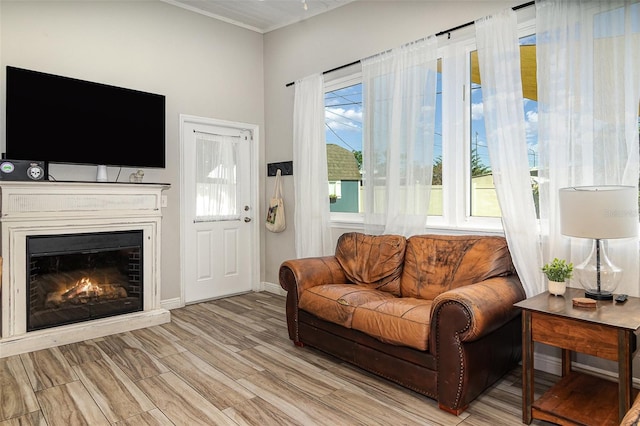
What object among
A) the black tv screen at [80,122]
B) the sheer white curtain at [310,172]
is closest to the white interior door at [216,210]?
the black tv screen at [80,122]

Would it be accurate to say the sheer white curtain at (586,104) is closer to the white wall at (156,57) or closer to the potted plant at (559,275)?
the potted plant at (559,275)

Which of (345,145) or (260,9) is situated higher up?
(260,9)

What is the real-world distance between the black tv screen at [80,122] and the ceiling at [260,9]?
127 centimetres

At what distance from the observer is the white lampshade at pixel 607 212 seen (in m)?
2.00

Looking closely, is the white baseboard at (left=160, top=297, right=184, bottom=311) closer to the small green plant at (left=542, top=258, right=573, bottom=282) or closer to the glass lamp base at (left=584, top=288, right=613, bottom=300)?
the small green plant at (left=542, top=258, right=573, bottom=282)

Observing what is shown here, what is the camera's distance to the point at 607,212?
78.6 inches

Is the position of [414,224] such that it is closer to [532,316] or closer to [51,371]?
[532,316]

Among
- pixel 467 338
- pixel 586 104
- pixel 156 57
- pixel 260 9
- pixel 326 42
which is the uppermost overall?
pixel 260 9

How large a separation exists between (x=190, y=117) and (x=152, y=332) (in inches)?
89.5

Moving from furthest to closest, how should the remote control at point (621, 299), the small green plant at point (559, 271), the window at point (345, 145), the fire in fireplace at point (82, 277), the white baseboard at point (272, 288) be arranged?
the white baseboard at point (272, 288) < the window at point (345, 145) < the fire in fireplace at point (82, 277) < the small green plant at point (559, 271) < the remote control at point (621, 299)

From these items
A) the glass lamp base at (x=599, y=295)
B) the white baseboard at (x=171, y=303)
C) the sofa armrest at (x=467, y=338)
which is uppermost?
the glass lamp base at (x=599, y=295)

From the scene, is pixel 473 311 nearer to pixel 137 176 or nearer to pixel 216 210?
pixel 137 176

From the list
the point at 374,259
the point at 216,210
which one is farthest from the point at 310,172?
the point at 374,259

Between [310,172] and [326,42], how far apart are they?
1.42 m
